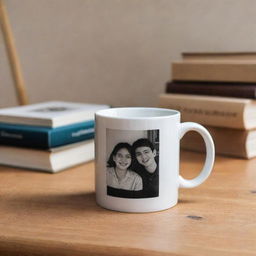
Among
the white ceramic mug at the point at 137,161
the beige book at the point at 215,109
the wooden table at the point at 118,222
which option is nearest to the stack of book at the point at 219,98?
the beige book at the point at 215,109

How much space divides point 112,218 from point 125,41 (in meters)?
0.63

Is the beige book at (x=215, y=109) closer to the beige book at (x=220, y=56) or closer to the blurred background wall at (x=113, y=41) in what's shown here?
the beige book at (x=220, y=56)

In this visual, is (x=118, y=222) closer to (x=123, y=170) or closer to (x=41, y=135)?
(x=123, y=170)

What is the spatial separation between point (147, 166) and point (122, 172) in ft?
0.10

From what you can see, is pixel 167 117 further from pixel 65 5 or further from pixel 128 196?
pixel 65 5

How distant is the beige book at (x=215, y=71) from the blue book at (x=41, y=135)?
0.21 meters

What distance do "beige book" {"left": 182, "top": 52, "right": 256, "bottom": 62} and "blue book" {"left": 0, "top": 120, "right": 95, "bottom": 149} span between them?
0.82 feet

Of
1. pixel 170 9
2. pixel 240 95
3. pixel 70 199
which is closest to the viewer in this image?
pixel 70 199

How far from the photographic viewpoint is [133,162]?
0.55 m

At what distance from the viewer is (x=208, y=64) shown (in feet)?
2.81

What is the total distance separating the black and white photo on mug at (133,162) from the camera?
1.80ft

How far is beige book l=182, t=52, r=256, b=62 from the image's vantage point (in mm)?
851

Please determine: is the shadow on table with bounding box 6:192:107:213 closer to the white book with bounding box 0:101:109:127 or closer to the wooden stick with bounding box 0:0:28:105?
the white book with bounding box 0:101:109:127

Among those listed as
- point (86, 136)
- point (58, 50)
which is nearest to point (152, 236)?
point (86, 136)
